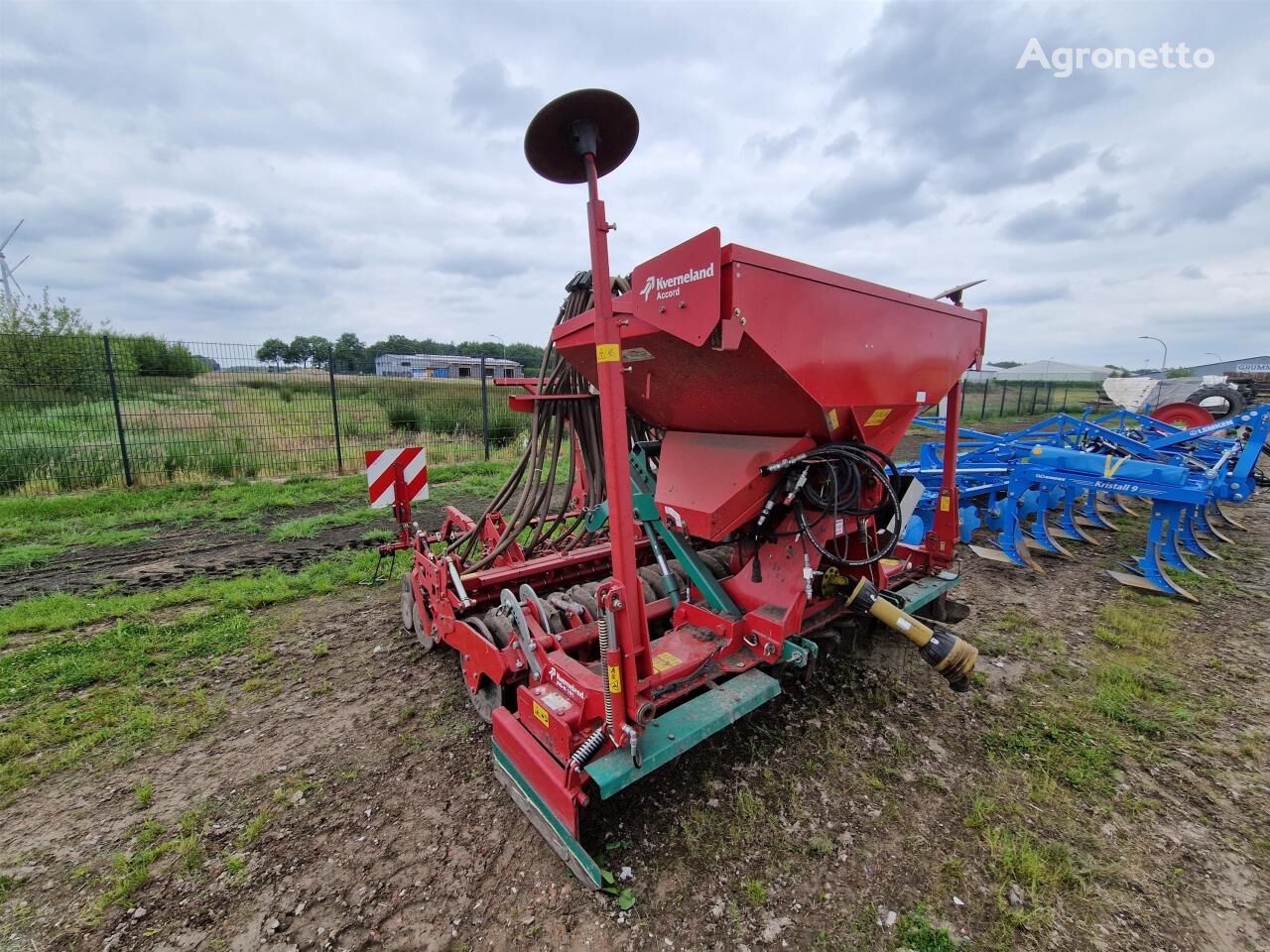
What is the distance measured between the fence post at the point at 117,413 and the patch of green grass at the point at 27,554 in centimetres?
285

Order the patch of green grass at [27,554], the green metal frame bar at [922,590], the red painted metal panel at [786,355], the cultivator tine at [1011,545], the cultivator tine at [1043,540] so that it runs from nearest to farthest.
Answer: the red painted metal panel at [786,355]
the green metal frame bar at [922,590]
the patch of green grass at [27,554]
the cultivator tine at [1011,545]
the cultivator tine at [1043,540]

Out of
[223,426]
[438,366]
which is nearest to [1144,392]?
[438,366]

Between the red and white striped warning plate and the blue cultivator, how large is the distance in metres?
4.22

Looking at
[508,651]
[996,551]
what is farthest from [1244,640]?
[508,651]

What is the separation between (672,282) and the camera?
2350 mm

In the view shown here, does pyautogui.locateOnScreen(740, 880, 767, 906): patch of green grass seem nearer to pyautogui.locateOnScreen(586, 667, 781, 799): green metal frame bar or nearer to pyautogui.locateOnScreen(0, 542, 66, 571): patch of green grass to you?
pyautogui.locateOnScreen(586, 667, 781, 799): green metal frame bar

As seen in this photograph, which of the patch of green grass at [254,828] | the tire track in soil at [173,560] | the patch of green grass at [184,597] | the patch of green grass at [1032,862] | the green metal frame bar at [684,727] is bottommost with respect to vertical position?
the patch of green grass at [1032,862]

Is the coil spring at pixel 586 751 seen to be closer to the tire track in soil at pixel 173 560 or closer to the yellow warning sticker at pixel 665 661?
the yellow warning sticker at pixel 665 661

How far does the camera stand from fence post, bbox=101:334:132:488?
8273 mm

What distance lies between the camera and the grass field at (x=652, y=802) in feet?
6.59

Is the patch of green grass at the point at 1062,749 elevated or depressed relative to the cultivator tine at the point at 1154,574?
depressed

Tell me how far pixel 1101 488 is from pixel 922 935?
535 cm

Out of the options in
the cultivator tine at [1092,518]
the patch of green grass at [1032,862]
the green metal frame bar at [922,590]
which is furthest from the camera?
the cultivator tine at [1092,518]

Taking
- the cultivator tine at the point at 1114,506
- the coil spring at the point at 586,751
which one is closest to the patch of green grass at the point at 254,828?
the coil spring at the point at 586,751
